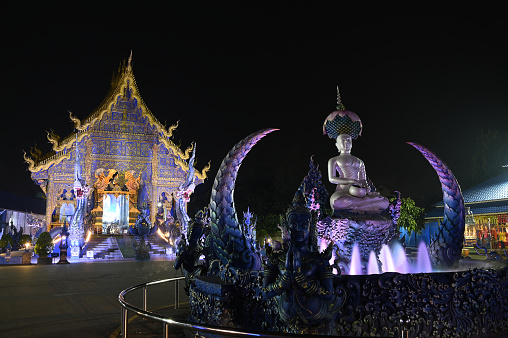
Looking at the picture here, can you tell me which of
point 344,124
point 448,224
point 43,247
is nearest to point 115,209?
point 43,247

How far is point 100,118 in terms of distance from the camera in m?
35.0

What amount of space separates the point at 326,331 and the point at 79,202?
95.2ft

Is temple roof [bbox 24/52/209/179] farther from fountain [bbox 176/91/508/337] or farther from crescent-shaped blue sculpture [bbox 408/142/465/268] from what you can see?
crescent-shaped blue sculpture [bbox 408/142/465/268]

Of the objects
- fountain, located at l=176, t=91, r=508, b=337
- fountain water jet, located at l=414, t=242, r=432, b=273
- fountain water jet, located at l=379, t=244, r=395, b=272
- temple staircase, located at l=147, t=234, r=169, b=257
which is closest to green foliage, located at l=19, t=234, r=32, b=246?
temple staircase, located at l=147, t=234, r=169, b=257

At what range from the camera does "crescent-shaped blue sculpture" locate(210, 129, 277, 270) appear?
621 centimetres

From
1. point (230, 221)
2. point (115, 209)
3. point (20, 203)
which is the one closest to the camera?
point (230, 221)

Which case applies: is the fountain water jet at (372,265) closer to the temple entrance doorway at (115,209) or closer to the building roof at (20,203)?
the temple entrance doorway at (115,209)

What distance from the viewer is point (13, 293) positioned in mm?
11188

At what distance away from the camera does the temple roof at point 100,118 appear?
32.9 metres

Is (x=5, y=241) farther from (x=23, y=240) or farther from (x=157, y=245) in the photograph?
(x=157, y=245)

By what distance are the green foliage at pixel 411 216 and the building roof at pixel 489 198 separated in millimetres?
1311

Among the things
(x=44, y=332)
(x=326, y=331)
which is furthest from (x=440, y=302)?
(x=44, y=332)

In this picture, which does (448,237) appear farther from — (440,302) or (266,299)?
(266,299)

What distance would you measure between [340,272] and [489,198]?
29.0 m
